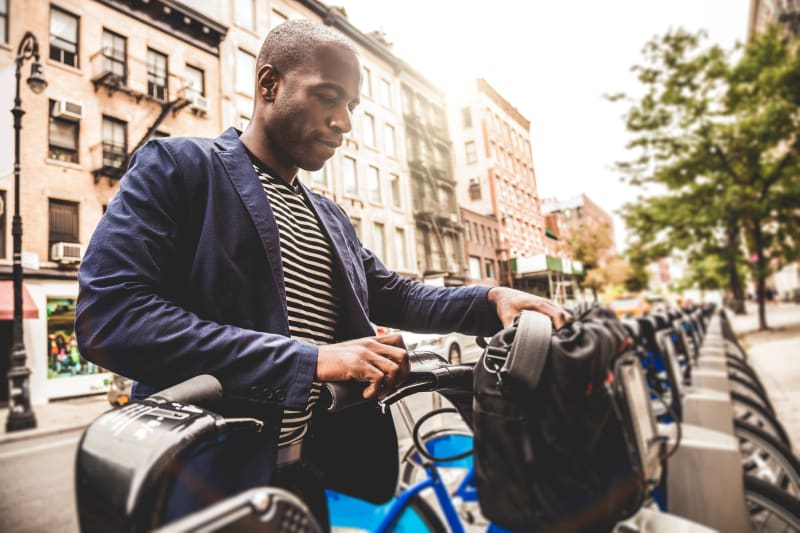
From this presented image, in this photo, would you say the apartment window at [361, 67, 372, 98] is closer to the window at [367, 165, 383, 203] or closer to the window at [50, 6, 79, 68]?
the window at [367, 165, 383, 203]

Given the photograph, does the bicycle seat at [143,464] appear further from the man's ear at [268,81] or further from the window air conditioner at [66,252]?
the window air conditioner at [66,252]

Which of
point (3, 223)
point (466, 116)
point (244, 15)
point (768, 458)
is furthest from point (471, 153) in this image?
point (768, 458)

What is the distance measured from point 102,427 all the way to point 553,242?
1.71 meters

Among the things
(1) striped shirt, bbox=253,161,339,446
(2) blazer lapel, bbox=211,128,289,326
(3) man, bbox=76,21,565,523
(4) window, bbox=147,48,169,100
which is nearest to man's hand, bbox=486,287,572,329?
(3) man, bbox=76,21,565,523

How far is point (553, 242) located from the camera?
6.11ft

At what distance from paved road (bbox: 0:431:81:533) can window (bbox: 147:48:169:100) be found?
1.38 meters

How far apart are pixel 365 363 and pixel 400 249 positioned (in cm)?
142

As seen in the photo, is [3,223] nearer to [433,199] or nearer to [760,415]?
[433,199]

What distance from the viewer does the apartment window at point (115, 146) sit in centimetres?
174

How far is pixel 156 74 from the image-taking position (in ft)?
6.41

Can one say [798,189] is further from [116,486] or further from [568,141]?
[116,486]

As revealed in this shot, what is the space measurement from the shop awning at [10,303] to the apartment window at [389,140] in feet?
4.63

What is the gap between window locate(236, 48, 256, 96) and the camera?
5.52 feet

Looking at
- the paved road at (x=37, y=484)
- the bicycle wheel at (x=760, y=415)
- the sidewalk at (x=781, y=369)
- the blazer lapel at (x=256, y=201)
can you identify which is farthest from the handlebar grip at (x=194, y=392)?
the sidewalk at (x=781, y=369)
